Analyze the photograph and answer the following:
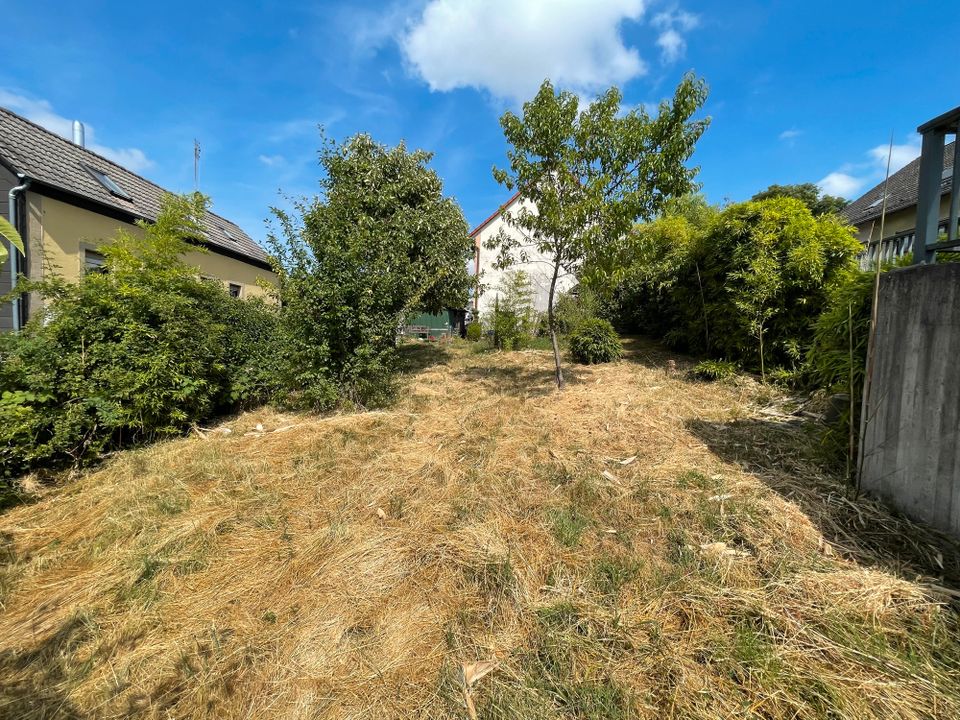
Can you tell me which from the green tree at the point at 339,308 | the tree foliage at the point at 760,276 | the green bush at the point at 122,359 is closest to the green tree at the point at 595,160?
the tree foliage at the point at 760,276

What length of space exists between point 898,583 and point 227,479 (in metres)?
4.67

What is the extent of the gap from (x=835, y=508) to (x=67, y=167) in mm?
12388

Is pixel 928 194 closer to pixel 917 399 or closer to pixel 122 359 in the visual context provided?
pixel 917 399

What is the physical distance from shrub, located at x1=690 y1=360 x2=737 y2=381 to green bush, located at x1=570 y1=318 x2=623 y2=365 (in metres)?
1.79

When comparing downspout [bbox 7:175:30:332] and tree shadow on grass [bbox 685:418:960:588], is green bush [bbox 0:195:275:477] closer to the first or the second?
downspout [bbox 7:175:30:332]

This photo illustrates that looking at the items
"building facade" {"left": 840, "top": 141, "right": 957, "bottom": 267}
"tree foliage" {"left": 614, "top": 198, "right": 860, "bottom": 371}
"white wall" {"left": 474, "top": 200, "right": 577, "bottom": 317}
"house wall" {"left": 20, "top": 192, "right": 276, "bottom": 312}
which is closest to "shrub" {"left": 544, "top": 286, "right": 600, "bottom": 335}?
"white wall" {"left": 474, "top": 200, "right": 577, "bottom": 317}

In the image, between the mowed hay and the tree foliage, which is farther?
the tree foliage

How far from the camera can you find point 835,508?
263cm

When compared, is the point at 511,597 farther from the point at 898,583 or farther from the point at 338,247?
the point at 338,247

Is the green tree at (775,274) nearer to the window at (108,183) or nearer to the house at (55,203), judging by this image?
the house at (55,203)

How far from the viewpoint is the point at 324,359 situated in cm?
550

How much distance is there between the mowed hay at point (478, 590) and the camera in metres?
1.62

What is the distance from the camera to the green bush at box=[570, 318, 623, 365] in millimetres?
8242

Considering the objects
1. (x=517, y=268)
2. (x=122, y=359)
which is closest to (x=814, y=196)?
(x=517, y=268)
